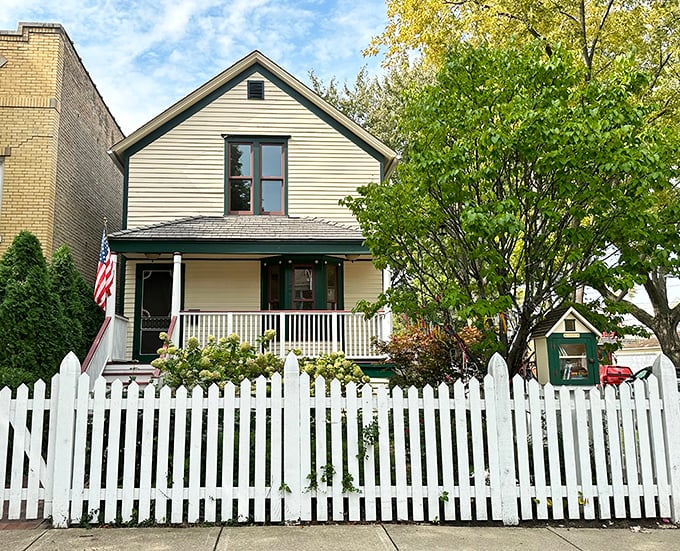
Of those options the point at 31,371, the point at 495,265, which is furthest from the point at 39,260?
the point at 495,265

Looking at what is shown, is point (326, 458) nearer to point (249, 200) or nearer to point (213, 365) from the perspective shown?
point (213, 365)

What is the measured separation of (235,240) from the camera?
37.8 ft

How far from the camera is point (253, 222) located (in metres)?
13.0

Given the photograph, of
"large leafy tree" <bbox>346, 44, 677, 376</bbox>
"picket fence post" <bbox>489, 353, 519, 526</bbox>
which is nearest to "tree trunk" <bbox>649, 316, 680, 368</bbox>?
"large leafy tree" <bbox>346, 44, 677, 376</bbox>

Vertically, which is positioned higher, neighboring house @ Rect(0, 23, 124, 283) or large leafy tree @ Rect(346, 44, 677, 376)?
neighboring house @ Rect(0, 23, 124, 283)

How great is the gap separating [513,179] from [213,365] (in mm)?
4150

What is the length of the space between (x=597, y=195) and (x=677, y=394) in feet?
6.46

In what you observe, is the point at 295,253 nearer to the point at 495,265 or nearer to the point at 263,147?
the point at 263,147

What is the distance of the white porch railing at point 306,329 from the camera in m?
11.1

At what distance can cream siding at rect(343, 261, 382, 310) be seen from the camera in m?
13.4

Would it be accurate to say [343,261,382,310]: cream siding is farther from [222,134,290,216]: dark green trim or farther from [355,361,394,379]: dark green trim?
[355,361,394,379]: dark green trim

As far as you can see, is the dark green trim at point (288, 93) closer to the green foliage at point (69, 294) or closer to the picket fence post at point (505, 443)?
the green foliage at point (69, 294)

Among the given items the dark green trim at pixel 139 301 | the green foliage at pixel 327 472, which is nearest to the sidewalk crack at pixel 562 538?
the green foliage at pixel 327 472

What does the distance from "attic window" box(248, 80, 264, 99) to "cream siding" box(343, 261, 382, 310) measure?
16.5 ft
